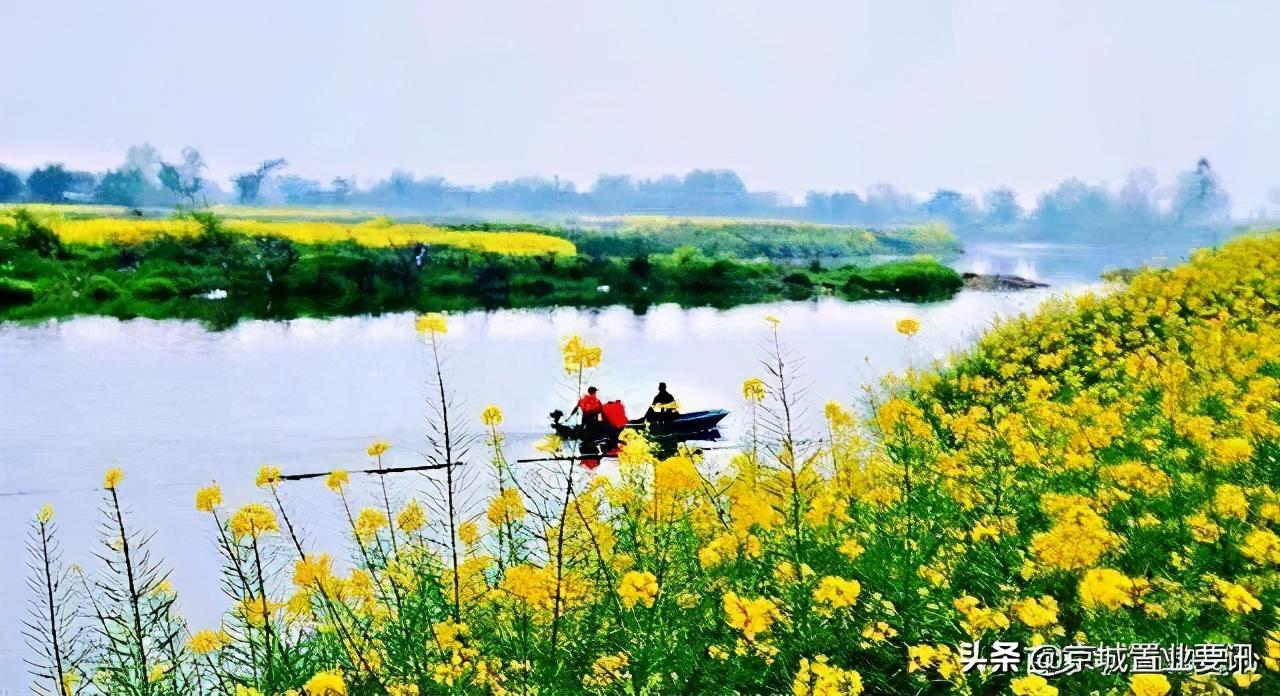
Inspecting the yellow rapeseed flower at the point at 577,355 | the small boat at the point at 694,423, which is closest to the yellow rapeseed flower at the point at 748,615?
the yellow rapeseed flower at the point at 577,355

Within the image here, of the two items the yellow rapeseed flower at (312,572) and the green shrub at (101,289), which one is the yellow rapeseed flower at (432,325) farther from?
the green shrub at (101,289)

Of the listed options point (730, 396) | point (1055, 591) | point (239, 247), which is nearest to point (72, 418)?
point (730, 396)

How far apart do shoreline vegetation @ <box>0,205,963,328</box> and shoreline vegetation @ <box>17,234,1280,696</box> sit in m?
19.7

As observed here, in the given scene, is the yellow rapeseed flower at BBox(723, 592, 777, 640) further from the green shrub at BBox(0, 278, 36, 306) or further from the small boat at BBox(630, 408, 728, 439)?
the green shrub at BBox(0, 278, 36, 306)

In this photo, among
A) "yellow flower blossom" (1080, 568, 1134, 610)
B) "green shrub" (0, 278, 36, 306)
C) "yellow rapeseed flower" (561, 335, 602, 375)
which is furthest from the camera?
"green shrub" (0, 278, 36, 306)

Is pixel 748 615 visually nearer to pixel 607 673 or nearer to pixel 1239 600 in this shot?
pixel 607 673

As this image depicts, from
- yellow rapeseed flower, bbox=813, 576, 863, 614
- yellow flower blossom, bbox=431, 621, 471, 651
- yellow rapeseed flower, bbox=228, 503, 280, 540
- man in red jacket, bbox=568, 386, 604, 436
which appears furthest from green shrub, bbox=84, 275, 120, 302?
yellow rapeseed flower, bbox=813, 576, 863, 614

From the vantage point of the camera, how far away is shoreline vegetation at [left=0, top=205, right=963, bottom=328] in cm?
2420

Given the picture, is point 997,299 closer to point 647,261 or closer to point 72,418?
point 647,261

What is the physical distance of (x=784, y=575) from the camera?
3.18m

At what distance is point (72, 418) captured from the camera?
12.8 metres

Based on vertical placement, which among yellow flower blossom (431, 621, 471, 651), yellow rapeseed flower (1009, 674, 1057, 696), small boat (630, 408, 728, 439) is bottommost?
small boat (630, 408, 728, 439)

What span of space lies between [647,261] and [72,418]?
1931 cm

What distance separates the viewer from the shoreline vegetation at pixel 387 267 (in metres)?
24.2
